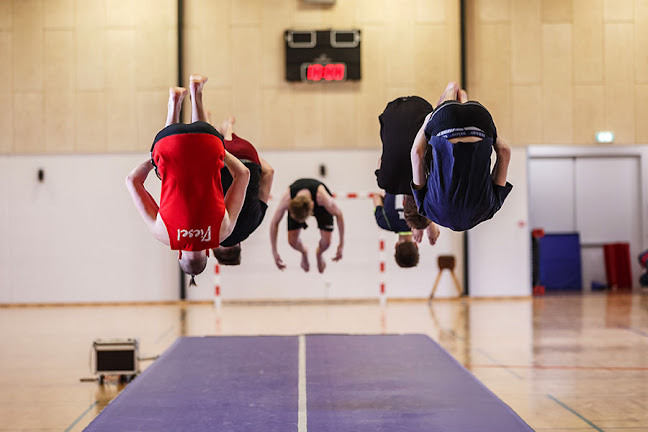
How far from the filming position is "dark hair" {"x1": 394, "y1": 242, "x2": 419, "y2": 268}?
A: 6793mm

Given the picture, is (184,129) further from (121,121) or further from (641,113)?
(641,113)

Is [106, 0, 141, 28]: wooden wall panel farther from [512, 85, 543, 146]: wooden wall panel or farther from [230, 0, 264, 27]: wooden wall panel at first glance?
[512, 85, 543, 146]: wooden wall panel

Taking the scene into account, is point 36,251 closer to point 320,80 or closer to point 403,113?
point 320,80

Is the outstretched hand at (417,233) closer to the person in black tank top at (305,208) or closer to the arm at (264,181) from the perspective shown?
the person in black tank top at (305,208)

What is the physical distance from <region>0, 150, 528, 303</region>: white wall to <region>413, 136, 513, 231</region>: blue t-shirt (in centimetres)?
993

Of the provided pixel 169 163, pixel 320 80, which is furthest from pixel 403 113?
pixel 320 80

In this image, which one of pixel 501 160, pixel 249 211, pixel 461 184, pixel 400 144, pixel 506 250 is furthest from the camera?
pixel 506 250

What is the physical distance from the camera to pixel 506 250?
14867mm

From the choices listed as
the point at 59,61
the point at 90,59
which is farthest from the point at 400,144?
the point at 59,61

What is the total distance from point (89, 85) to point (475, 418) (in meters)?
12.1

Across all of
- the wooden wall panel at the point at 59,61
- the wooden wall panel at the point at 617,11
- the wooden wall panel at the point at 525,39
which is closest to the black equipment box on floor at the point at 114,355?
the wooden wall panel at the point at 59,61

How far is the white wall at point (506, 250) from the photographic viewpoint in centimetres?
1482

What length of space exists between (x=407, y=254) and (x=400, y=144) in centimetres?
151

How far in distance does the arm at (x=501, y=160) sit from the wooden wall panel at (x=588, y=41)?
1129cm
